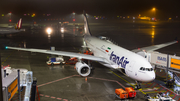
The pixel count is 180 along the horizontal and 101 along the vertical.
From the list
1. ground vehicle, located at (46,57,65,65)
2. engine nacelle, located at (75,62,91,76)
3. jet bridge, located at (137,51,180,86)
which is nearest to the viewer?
jet bridge, located at (137,51,180,86)

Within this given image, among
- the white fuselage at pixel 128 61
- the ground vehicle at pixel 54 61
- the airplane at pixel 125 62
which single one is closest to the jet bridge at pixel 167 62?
the airplane at pixel 125 62

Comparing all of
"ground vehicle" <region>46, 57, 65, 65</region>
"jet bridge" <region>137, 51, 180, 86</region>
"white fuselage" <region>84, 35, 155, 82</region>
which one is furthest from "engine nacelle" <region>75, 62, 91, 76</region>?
"jet bridge" <region>137, 51, 180, 86</region>

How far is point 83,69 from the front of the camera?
71.6ft

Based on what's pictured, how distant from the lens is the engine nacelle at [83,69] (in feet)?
67.3

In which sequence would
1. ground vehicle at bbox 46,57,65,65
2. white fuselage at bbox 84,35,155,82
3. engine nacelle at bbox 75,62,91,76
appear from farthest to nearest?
ground vehicle at bbox 46,57,65,65 < engine nacelle at bbox 75,62,91,76 < white fuselage at bbox 84,35,155,82

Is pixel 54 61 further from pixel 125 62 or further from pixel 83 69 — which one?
pixel 125 62

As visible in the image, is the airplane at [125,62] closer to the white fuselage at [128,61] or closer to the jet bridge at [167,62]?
the white fuselage at [128,61]

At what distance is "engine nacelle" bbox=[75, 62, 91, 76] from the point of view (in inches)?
808

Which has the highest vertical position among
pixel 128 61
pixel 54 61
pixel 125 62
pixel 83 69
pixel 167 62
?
pixel 128 61

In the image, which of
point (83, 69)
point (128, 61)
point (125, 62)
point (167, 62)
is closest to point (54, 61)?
point (83, 69)

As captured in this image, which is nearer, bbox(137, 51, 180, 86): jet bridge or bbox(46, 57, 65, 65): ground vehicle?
bbox(137, 51, 180, 86): jet bridge

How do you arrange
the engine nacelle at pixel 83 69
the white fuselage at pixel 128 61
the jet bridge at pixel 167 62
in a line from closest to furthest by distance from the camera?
the white fuselage at pixel 128 61 → the jet bridge at pixel 167 62 → the engine nacelle at pixel 83 69

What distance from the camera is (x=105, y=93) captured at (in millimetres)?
16953

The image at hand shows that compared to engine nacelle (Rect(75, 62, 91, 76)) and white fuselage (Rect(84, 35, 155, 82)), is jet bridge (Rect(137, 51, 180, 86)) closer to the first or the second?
white fuselage (Rect(84, 35, 155, 82))
